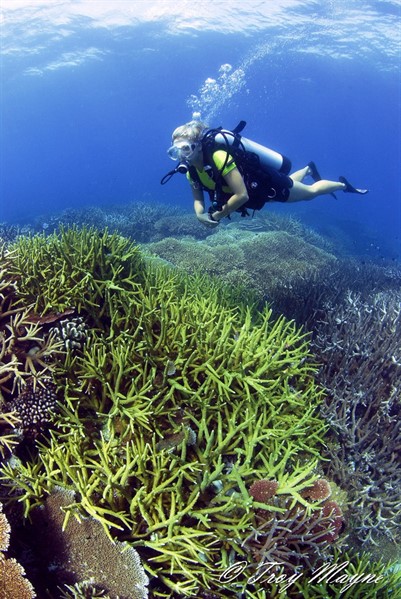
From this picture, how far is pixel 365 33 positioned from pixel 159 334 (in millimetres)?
44380

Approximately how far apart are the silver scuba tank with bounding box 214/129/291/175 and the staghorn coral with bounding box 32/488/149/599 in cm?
526

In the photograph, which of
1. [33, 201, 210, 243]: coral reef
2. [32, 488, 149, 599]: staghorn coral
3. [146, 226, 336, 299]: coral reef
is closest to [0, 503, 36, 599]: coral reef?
[32, 488, 149, 599]: staghorn coral

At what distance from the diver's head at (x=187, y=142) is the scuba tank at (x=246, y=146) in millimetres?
175

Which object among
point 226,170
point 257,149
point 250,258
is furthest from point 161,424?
point 250,258

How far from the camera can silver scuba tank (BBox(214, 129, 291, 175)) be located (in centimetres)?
589

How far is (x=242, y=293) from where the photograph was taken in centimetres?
655

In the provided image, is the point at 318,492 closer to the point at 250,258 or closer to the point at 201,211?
the point at 201,211

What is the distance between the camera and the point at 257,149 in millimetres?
6867

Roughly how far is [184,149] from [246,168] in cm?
141

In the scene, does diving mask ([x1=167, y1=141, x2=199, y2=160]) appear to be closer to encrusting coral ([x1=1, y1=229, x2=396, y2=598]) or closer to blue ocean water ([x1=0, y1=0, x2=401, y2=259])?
encrusting coral ([x1=1, y1=229, x2=396, y2=598])

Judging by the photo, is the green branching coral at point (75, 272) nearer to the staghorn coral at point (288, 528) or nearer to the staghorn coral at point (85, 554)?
the staghorn coral at point (85, 554)

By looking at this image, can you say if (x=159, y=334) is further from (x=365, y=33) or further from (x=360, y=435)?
(x=365, y=33)

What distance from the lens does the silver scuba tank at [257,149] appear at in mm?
5891

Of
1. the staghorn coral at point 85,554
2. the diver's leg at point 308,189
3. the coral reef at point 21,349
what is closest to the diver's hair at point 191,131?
the diver's leg at point 308,189
